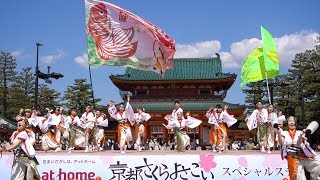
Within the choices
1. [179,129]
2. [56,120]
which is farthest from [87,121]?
[179,129]

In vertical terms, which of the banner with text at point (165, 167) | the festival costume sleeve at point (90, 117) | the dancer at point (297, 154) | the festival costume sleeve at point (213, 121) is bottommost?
the banner with text at point (165, 167)

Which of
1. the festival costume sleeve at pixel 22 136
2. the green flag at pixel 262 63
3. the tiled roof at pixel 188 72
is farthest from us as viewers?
the tiled roof at pixel 188 72

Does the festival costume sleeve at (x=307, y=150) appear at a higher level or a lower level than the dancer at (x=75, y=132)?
lower

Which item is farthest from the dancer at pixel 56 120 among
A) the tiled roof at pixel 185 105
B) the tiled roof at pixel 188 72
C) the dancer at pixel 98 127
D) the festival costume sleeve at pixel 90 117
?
the tiled roof at pixel 188 72

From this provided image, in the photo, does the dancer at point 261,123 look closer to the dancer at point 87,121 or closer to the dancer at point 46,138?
the dancer at point 87,121

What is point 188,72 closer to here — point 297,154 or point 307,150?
point 297,154

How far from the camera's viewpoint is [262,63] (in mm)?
15492

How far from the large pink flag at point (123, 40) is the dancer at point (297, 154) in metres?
8.05

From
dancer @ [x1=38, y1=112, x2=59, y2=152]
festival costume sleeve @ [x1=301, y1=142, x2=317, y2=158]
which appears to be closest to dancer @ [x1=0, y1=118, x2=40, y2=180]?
festival costume sleeve @ [x1=301, y1=142, x2=317, y2=158]

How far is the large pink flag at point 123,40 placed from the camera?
575 inches

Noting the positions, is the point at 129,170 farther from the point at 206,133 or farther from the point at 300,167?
the point at 206,133

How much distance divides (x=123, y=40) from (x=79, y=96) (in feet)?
88.9

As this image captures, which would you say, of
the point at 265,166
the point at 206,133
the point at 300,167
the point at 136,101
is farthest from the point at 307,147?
the point at 136,101

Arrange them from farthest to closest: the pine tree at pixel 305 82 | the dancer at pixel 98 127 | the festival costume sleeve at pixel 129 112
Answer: the pine tree at pixel 305 82, the dancer at pixel 98 127, the festival costume sleeve at pixel 129 112
